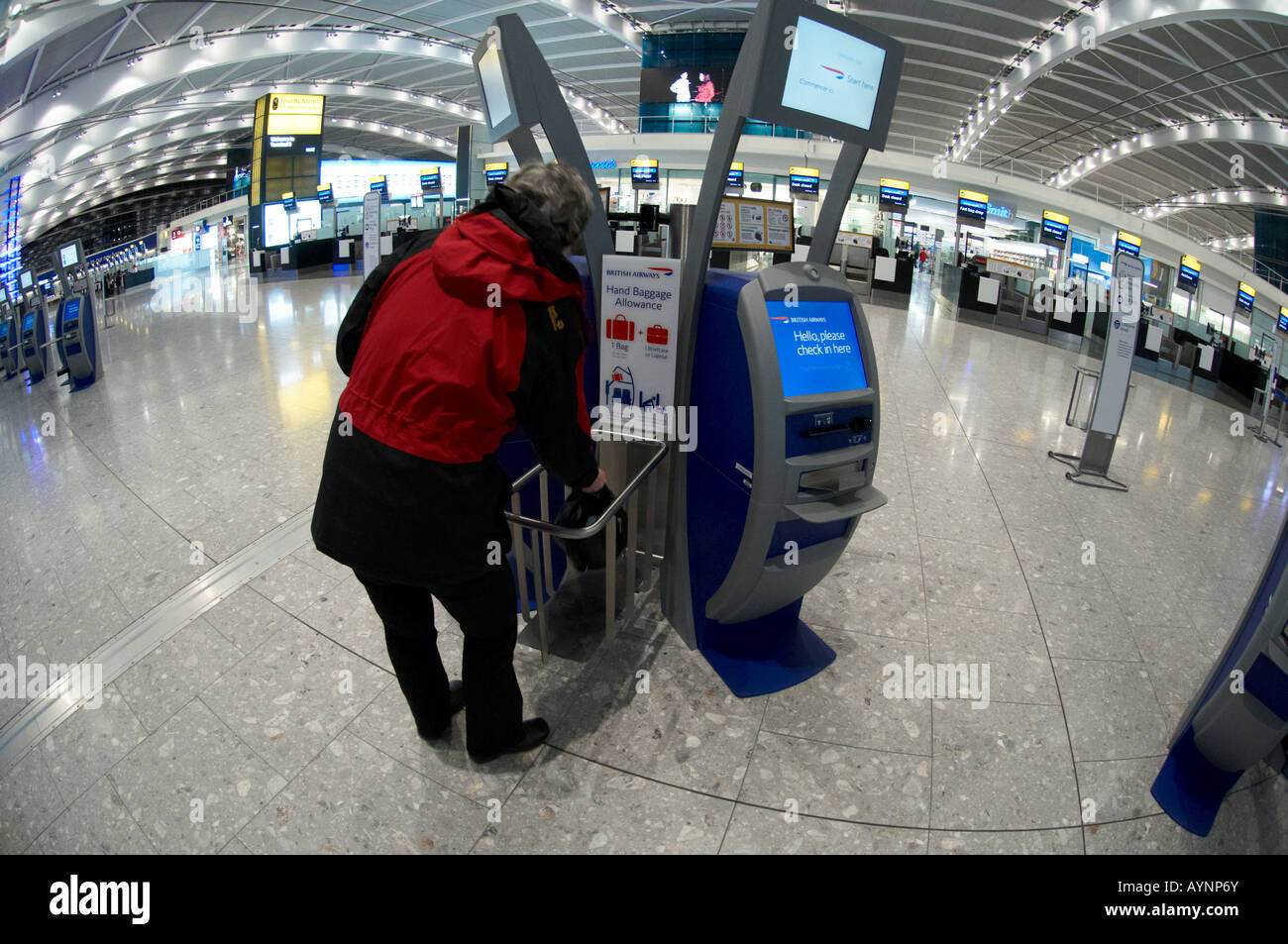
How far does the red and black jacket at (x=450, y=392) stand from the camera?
141 centimetres

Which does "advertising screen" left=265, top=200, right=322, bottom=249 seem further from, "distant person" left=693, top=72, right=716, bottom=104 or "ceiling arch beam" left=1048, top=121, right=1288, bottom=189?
"ceiling arch beam" left=1048, top=121, right=1288, bottom=189

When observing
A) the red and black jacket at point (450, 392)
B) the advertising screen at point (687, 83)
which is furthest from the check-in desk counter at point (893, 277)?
the advertising screen at point (687, 83)

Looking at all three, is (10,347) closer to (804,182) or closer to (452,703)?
(452,703)

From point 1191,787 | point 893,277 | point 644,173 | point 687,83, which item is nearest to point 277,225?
point 644,173

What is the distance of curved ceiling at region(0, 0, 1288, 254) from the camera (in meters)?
14.8

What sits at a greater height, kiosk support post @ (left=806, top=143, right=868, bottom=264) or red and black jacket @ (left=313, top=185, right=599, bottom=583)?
kiosk support post @ (left=806, top=143, right=868, bottom=264)

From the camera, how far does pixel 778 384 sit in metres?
1.93

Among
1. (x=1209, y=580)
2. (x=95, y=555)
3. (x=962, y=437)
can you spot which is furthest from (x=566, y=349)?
(x=962, y=437)

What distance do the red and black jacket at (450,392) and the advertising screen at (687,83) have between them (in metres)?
25.9

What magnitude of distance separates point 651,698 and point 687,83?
26.3m

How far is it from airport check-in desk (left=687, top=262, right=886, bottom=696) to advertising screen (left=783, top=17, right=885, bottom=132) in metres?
0.46

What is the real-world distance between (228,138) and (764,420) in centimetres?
4621

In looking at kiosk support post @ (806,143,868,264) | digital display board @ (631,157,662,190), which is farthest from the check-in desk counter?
kiosk support post @ (806,143,868,264)
